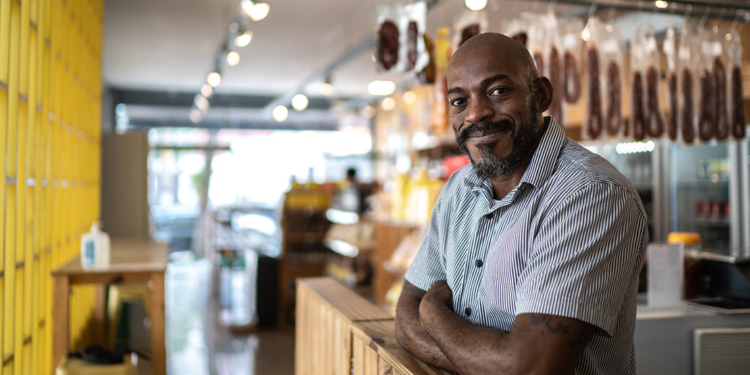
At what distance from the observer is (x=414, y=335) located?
1700 millimetres

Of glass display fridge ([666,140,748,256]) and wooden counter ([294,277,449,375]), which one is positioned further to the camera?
glass display fridge ([666,140,748,256])

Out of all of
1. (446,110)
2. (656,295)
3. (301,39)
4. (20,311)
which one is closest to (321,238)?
(301,39)

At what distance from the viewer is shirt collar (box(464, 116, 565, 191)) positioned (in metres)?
A: 1.49

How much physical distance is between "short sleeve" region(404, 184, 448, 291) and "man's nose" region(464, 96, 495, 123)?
0.43 meters

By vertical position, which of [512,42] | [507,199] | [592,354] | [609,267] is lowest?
[592,354]

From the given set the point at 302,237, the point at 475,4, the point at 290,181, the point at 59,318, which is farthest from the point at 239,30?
the point at 59,318

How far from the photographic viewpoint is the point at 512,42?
155 centimetres

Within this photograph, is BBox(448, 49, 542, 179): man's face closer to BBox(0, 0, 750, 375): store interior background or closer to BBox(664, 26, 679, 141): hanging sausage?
BBox(0, 0, 750, 375): store interior background

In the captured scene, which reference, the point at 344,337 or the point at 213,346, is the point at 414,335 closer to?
the point at 344,337

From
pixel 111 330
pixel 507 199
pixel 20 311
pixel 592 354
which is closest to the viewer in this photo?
pixel 592 354

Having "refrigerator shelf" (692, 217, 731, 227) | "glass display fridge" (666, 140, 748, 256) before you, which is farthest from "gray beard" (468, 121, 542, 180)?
"refrigerator shelf" (692, 217, 731, 227)

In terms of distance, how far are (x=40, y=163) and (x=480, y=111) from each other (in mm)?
2988

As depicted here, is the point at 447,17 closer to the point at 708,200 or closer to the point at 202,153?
the point at 708,200

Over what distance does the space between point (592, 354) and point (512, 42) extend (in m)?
0.79
